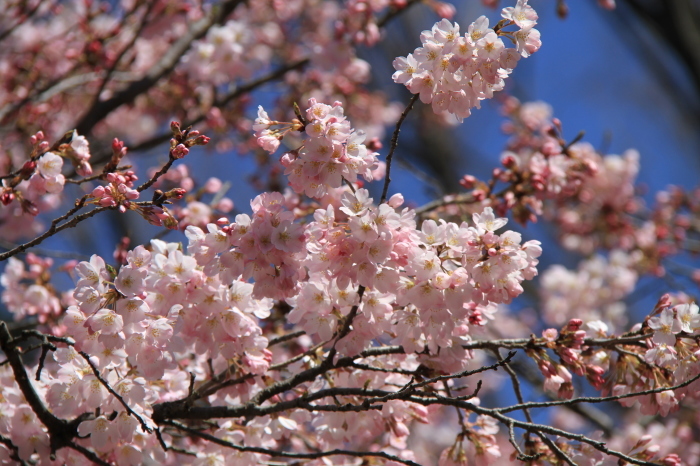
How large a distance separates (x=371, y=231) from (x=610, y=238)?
177 inches

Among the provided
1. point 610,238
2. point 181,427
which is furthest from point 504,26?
point 610,238

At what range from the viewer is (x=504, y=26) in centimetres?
191

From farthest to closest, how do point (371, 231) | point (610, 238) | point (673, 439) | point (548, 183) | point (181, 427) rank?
point (610, 238)
point (673, 439)
point (548, 183)
point (181, 427)
point (371, 231)

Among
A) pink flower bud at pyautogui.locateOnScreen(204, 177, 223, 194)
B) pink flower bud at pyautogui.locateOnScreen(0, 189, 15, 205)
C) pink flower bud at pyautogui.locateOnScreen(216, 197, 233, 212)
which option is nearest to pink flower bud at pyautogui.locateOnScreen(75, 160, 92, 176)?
pink flower bud at pyautogui.locateOnScreen(0, 189, 15, 205)

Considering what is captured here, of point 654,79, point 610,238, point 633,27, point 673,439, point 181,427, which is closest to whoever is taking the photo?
point 181,427

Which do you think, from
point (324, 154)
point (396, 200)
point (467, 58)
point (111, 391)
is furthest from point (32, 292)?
point (467, 58)

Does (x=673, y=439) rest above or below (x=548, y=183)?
below

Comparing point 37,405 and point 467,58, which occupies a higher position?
point 467,58

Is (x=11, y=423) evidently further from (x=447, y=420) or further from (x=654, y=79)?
(x=654, y=79)

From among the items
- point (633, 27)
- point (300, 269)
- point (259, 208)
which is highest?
point (633, 27)

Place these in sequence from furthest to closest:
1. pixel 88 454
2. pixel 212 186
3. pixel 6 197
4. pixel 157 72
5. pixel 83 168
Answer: pixel 157 72 < pixel 212 186 < pixel 83 168 < pixel 6 197 < pixel 88 454

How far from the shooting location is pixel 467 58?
1843mm

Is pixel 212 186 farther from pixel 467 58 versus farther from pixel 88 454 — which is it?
pixel 467 58

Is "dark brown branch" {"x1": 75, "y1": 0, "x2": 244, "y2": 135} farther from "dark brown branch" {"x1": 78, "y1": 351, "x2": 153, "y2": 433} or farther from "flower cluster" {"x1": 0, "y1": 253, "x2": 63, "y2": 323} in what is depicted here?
"dark brown branch" {"x1": 78, "y1": 351, "x2": 153, "y2": 433}
